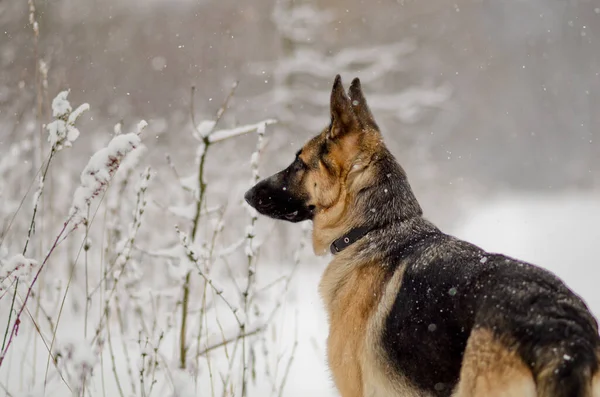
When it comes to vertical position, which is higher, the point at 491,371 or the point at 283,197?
the point at 283,197

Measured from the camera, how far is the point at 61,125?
7.60ft

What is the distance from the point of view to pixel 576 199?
77.0 ft

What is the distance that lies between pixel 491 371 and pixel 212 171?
370 inches

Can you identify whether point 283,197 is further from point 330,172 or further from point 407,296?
point 407,296

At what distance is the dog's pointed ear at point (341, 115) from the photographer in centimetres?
287

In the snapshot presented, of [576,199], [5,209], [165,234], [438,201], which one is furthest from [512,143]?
[5,209]

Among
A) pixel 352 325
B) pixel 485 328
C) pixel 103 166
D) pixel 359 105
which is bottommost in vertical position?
pixel 485 328

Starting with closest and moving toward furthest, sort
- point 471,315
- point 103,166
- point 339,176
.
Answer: point 471,315 < point 103,166 < point 339,176

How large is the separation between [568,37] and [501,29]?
17.4ft

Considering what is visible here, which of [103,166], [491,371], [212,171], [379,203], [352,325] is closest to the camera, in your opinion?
[491,371]

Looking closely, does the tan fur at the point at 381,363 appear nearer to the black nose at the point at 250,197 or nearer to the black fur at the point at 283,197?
the black fur at the point at 283,197

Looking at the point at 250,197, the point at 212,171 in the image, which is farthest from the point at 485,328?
the point at 212,171

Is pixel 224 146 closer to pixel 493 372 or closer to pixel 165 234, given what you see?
pixel 165 234

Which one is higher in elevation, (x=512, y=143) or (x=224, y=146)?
(x=512, y=143)
